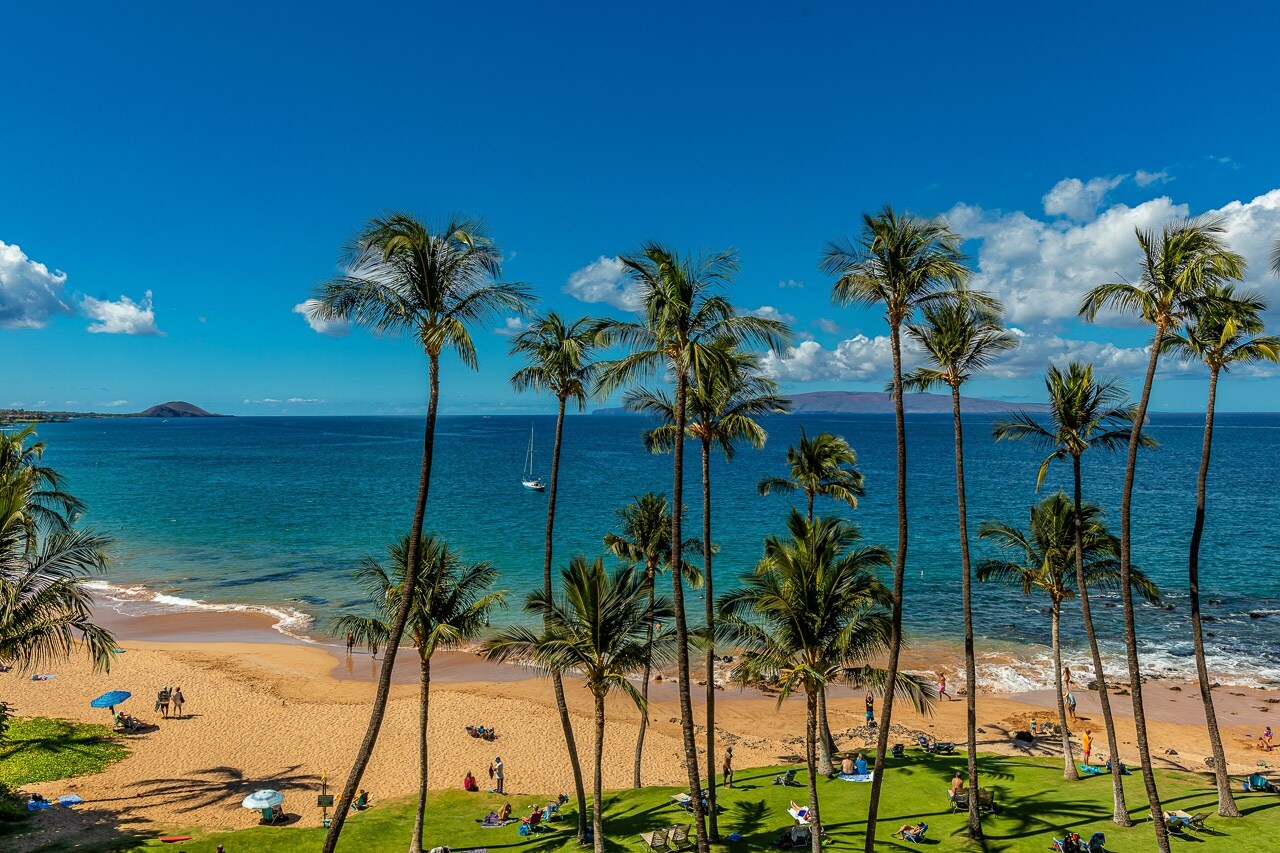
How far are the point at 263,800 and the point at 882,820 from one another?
20.6 m

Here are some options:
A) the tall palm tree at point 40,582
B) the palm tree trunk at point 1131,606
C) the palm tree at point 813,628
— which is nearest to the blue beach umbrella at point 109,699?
the tall palm tree at point 40,582

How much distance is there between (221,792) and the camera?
84.1ft

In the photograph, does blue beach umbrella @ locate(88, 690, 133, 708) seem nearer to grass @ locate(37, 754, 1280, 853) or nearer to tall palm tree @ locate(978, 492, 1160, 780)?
grass @ locate(37, 754, 1280, 853)

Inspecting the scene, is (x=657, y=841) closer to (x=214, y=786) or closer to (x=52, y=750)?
(x=214, y=786)

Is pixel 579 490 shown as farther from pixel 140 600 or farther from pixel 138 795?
pixel 138 795

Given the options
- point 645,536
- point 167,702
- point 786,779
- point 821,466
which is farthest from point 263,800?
point 821,466

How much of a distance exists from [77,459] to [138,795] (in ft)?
595

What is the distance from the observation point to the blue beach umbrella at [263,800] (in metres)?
23.2

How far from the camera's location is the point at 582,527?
80.4 meters

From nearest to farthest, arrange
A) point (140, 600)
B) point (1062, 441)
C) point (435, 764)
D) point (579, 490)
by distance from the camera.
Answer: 1. point (1062, 441)
2. point (435, 764)
3. point (140, 600)
4. point (579, 490)

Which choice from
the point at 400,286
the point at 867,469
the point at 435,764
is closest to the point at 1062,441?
the point at 400,286

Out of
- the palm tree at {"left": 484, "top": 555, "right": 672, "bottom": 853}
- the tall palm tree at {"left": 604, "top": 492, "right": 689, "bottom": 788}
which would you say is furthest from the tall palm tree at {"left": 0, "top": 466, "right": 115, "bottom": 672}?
the tall palm tree at {"left": 604, "top": 492, "right": 689, "bottom": 788}

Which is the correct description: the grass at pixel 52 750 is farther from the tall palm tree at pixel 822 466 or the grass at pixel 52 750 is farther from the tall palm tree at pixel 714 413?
the tall palm tree at pixel 822 466

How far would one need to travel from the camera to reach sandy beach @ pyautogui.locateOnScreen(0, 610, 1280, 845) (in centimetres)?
2658
